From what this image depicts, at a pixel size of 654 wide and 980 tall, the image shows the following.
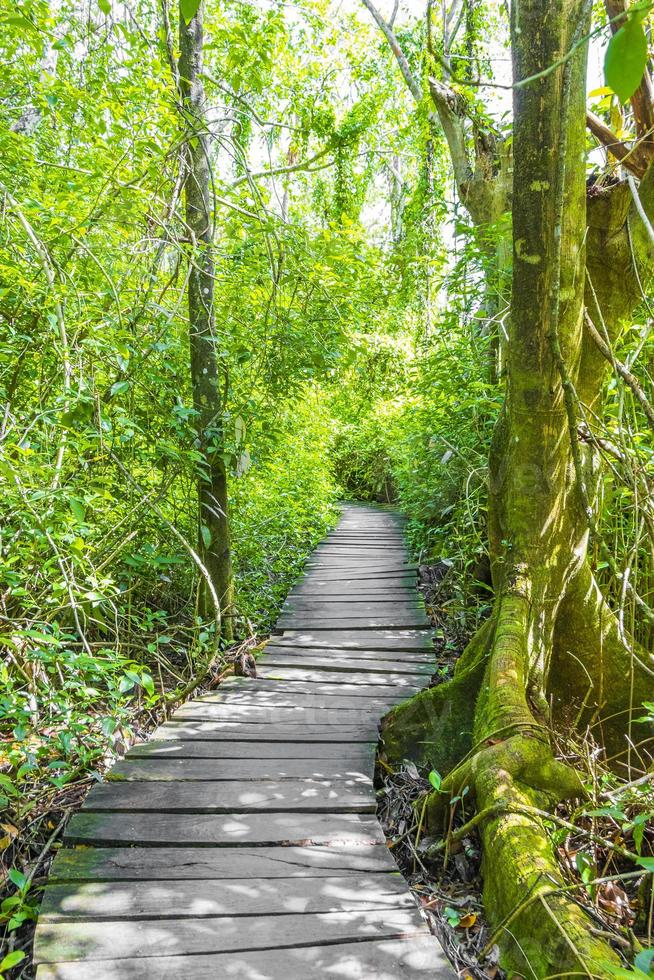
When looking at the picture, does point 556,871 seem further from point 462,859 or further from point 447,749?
point 447,749

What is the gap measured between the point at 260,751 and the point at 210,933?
3.87 ft

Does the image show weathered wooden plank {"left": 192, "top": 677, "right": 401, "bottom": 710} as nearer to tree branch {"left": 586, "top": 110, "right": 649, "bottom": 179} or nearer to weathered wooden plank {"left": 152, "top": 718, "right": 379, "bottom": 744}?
weathered wooden plank {"left": 152, "top": 718, "right": 379, "bottom": 744}

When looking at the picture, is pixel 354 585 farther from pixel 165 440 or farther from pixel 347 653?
pixel 165 440

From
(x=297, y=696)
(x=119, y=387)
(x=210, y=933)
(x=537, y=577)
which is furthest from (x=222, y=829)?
(x=119, y=387)

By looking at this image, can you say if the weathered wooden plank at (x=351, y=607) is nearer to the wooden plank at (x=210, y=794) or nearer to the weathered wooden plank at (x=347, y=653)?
the weathered wooden plank at (x=347, y=653)

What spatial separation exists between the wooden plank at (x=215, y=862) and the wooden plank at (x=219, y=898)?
0.11 feet

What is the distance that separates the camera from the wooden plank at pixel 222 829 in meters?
2.34

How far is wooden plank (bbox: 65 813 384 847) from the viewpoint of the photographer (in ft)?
7.68

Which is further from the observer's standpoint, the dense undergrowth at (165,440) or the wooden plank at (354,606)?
the wooden plank at (354,606)

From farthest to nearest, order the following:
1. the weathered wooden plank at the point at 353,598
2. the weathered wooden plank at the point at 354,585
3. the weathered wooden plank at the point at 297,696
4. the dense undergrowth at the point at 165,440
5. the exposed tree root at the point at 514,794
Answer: the weathered wooden plank at the point at 354,585
the weathered wooden plank at the point at 353,598
the weathered wooden plank at the point at 297,696
the dense undergrowth at the point at 165,440
the exposed tree root at the point at 514,794

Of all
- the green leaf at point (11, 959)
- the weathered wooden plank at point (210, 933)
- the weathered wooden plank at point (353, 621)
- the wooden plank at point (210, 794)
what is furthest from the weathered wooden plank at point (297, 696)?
the green leaf at point (11, 959)

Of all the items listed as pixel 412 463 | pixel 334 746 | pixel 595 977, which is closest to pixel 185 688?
pixel 334 746

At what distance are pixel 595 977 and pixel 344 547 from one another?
635 centimetres

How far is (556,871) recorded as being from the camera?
1910mm
